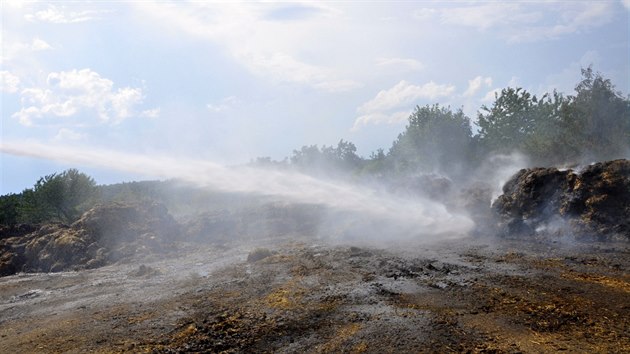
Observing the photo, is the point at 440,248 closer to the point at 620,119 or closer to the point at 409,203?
the point at 409,203

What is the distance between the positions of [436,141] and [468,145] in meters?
4.85

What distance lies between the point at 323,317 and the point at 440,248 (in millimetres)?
10075

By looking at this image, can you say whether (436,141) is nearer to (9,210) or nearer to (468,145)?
(468,145)

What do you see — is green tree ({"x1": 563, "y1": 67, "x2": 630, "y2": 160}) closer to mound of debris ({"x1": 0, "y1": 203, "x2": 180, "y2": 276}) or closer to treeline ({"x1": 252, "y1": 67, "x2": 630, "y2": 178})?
treeline ({"x1": 252, "y1": 67, "x2": 630, "y2": 178})

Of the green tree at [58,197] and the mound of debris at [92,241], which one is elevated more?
the green tree at [58,197]

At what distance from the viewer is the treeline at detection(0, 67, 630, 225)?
38250mm

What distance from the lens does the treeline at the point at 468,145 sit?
125 feet

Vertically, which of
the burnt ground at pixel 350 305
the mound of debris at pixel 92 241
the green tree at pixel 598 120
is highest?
the green tree at pixel 598 120

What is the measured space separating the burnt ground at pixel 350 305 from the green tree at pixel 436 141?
165ft

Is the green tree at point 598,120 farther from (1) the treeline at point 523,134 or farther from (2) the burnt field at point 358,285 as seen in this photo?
(2) the burnt field at point 358,285

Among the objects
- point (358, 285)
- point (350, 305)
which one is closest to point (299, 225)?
point (358, 285)

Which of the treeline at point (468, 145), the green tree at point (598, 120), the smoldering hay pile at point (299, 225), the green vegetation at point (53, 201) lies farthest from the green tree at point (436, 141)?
the green vegetation at point (53, 201)

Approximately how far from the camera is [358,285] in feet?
42.2

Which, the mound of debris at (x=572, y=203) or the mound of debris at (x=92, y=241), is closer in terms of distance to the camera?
the mound of debris at (x=572, y=203)
